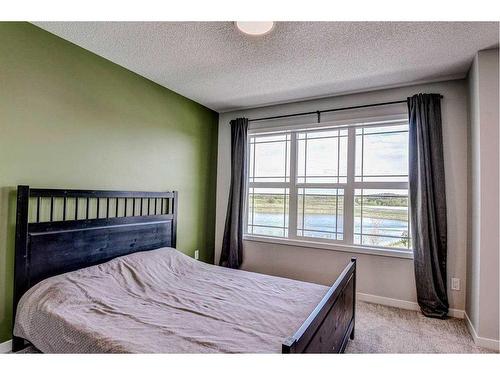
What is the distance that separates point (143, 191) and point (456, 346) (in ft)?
10.3

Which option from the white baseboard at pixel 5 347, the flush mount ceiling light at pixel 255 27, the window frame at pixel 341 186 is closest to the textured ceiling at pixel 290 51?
the flush mount ceiling light at pixel 255 27

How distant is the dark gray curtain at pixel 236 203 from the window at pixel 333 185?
0.60 feet

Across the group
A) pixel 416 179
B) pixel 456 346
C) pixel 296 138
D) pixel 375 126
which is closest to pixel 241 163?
pixel 296 138

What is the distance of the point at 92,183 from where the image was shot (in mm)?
2443

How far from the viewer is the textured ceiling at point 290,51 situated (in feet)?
6.54

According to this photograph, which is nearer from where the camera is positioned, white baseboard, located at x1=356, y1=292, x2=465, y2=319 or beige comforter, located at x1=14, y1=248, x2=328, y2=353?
beige comforter, located at x1=14, y1=248, x2=328, y2=353

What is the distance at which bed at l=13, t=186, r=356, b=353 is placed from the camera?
57.3 inches

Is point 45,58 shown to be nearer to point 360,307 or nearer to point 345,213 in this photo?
point 345,213

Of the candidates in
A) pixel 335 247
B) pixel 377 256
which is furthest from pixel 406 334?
pixel 335 247

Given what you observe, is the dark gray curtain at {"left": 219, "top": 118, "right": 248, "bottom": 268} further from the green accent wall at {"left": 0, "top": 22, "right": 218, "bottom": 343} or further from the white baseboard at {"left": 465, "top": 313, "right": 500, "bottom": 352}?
the white baseboard at {"left": 465, "top": 313, "right": 500, "bottom": 352}

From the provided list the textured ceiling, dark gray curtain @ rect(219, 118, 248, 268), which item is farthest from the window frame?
the textured ceiling

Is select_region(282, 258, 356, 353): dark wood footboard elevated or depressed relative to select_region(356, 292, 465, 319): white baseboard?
elevated

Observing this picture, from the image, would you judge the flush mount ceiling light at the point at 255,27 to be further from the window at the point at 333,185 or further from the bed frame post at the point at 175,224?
the bed frame post at the point at 175,224

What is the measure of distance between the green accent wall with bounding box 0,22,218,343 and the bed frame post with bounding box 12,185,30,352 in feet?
0.34
